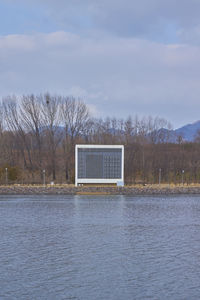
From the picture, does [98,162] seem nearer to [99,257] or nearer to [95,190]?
[95,190]

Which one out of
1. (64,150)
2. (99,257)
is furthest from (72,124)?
(99,257)

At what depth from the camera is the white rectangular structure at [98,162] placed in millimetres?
53156

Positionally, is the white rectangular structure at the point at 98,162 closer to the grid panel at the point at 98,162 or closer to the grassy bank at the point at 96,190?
the grid panel at the point at 98,162

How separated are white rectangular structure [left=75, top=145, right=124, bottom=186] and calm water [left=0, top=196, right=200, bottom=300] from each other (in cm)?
2088

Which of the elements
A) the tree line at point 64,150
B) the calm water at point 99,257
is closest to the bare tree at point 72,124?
the tree line at point 64,150

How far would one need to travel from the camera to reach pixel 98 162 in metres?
53.5

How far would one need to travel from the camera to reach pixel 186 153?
67375 millimetres

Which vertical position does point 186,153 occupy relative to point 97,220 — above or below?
above

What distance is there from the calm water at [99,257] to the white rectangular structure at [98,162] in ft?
68.5

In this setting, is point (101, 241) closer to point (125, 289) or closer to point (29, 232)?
point (29, 232)

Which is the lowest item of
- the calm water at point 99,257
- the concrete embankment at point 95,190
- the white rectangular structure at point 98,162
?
the calm water at point 99,257

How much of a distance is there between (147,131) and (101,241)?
2215 inches

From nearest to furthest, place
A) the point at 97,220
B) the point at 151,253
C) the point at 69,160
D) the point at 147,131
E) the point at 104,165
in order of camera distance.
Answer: the point at 151,253
the point at 97,220
the point at 104,165
the point at 69,160
the point at 147,131

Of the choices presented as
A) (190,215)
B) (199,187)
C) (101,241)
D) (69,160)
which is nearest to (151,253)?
(101,241)
